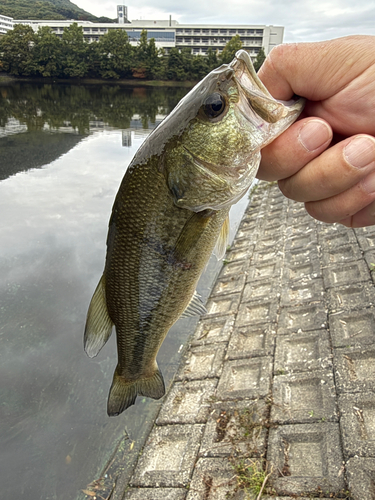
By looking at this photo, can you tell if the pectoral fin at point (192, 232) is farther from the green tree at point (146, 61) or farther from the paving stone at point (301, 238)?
the green tree at point (146, 61)

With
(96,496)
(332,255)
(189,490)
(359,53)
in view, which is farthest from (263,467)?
(332,255)

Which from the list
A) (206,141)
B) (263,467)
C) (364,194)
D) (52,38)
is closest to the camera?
(206,141)

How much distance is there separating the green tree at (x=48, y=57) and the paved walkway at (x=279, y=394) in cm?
6632

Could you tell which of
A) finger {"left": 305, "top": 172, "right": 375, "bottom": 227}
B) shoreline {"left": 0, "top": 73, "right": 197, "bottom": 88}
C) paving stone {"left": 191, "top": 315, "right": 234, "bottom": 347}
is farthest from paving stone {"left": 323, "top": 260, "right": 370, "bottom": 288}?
shoreline {"left": 0, "top": 73, "right": 197, "bottom": 88}

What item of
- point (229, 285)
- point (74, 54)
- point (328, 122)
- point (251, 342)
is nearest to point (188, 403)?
point (251, 342)

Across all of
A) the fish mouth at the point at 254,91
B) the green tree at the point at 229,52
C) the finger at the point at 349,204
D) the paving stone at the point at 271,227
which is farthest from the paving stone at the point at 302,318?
the green tree at the point at 229,52

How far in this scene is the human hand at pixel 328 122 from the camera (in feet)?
6.42

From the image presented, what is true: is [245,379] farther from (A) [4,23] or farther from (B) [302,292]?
(A) [4,23]

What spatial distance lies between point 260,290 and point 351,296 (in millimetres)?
1614

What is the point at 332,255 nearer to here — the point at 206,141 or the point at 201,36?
the point at 206,141

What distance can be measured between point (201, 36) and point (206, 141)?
97.3m

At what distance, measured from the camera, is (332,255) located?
636 centimetres

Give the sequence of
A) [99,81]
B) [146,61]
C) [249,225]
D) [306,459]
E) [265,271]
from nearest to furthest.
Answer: [306,459] < [265,271] < [249,225] < [99,81] < [146,61]

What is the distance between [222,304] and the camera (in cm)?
631
